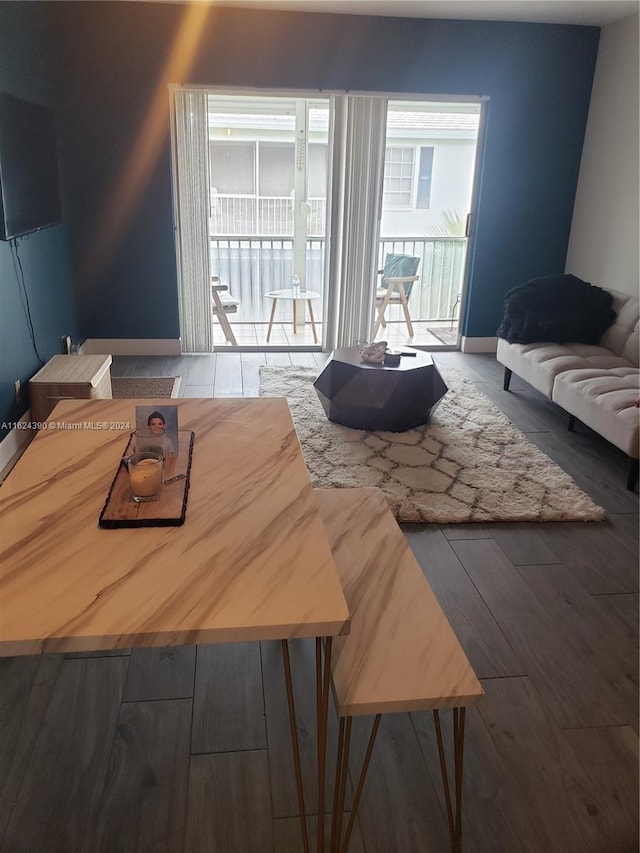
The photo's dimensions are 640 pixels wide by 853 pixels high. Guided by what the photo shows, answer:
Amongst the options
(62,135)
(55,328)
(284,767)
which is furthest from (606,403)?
(62,135)

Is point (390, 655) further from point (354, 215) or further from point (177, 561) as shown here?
point (354, 215)

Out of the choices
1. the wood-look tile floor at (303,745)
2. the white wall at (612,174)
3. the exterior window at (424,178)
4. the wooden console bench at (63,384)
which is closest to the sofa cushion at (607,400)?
the wood-look tile floor at (303,745)

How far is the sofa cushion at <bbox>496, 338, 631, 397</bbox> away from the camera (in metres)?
4.04

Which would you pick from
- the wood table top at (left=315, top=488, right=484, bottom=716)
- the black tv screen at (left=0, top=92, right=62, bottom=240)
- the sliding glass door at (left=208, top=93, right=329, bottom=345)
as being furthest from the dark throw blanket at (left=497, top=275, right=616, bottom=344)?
the black tv screen at (left=0, top=92, right=62, bottom=240)

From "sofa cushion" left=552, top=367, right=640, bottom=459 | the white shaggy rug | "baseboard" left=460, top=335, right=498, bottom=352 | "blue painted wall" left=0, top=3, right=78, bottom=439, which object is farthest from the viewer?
"baseboard" left=460, top=335, right=498, bottom=352

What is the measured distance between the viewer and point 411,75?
4.94 m

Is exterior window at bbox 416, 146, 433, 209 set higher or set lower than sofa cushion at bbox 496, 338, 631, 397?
higher

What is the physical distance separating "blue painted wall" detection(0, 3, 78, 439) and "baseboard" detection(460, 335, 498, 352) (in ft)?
10.4

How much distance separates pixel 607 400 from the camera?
136 inches

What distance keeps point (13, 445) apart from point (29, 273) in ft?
3.77

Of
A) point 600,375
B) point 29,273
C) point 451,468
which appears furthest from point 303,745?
point 29,273

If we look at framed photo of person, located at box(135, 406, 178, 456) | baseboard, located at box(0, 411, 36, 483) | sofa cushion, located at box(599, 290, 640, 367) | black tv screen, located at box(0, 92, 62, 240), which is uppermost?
black tv screen, located at box(0, 92, 62, 240)

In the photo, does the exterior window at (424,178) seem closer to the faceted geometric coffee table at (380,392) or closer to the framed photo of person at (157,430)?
the faceted geometric coffee table at (380,392)

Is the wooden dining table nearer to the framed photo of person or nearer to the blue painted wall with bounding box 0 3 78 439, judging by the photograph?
the framed photo of person
